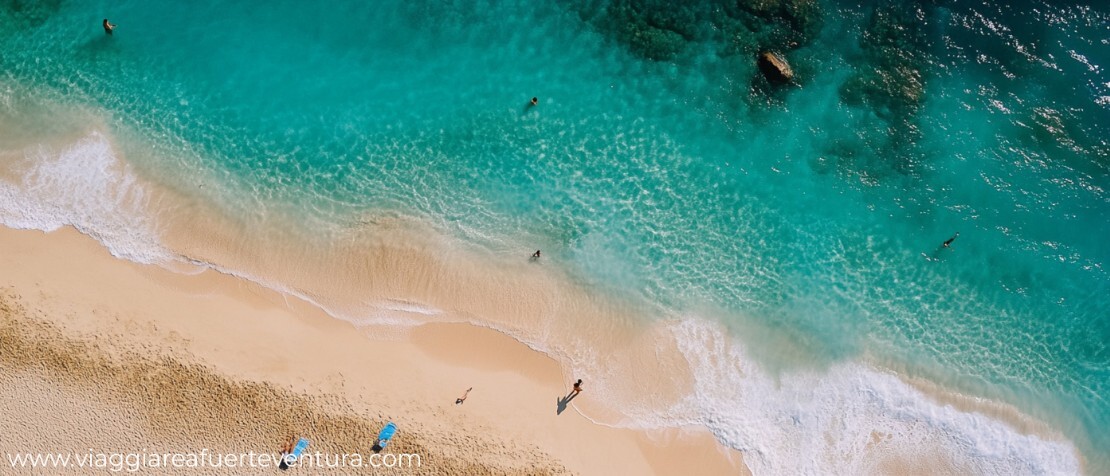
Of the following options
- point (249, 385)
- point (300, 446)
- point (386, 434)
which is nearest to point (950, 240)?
point (386, 434)

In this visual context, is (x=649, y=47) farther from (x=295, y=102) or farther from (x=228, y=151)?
(x=228, y=151)

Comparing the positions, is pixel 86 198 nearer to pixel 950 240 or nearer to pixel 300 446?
pixel 300 446

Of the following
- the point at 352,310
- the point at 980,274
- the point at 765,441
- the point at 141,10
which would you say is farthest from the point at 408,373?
the point at 980,274

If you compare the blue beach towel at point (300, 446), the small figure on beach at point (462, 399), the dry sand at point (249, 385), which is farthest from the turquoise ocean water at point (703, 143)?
the blue beach towel at point (300, 446)

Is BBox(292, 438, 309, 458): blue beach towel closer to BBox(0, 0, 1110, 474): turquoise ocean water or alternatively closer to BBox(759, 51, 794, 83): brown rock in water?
BBox(0, 0, 1110, 474): turquoise ocean water

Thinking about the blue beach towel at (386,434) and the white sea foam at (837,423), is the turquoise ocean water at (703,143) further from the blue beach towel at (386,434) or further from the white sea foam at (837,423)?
the blue beach towel at (386,434)

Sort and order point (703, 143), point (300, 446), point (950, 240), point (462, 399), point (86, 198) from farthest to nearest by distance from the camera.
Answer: point (703, 143) → point (950, 240) → point (86, 198) → point (462, 399) → point (300, 446)
